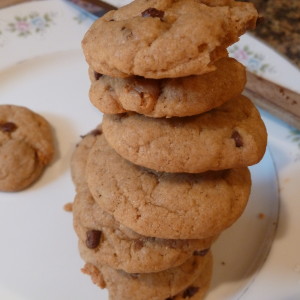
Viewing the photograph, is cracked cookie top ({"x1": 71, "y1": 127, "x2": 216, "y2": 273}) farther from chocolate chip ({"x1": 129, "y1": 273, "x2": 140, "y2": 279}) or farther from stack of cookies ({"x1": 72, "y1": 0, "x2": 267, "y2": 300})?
chocolate chip ({"x1": 129, "y1": 273, "x2": 140, "y2": 279})

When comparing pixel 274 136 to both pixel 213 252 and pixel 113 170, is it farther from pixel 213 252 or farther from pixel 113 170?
pixel 113 170

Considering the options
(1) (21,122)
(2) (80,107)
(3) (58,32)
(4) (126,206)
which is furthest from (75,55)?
(4) (126,206)

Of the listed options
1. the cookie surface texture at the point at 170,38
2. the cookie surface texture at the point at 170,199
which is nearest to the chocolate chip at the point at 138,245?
the cookie surface texture at the point at 170,199

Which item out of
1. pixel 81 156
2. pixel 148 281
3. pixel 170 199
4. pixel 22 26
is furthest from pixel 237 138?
pixel 22 26

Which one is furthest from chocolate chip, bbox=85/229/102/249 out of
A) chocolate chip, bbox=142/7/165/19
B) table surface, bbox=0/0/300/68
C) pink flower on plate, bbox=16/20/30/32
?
table surface, bbox=0/0/300/68

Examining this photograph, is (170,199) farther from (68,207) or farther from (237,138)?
(68,207)

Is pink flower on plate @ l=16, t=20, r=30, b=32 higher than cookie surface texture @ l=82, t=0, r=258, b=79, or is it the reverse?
cookie surface texture @ l=82, t=0, r=258, b=79
